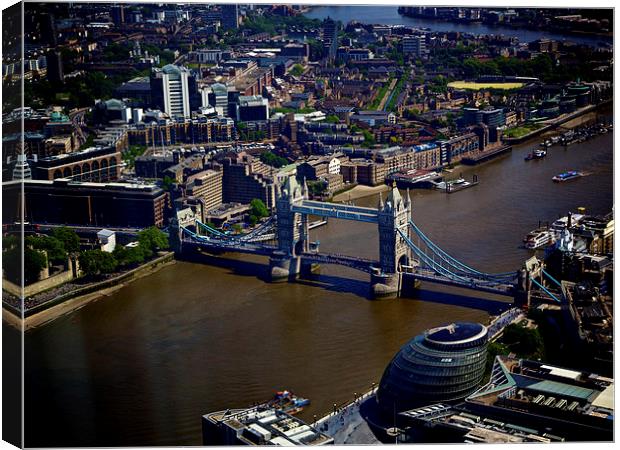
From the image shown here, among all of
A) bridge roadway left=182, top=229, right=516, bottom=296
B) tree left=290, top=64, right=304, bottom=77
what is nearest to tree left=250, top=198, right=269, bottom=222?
bridge roadway left=182, top=229, right=516, bottom=296

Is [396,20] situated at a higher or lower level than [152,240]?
higher

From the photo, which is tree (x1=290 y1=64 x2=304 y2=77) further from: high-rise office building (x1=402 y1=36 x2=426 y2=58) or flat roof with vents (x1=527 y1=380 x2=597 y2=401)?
flat roof with vents (x1=527 y1=380 x2=597 y2=401)

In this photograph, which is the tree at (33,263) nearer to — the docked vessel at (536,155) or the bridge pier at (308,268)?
the bridge pier at (308,268)

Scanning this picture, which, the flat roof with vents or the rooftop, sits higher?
the flat roof with vents

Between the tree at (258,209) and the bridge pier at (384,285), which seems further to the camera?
the tree at (258,209)

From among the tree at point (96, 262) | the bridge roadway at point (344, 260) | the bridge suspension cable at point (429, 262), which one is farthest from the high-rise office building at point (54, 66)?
the bridge suspension cable at point (429, 262)

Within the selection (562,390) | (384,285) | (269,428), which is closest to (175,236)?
(384,285)

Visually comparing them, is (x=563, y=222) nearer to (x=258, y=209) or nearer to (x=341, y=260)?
(x=341, y=260)

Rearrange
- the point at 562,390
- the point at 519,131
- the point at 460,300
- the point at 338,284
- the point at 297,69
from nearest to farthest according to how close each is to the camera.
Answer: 1. the point at 562,390
2. the point at 460,300
3. the point at 338,284
4. the point at 519,131
5. the point at 297,69
